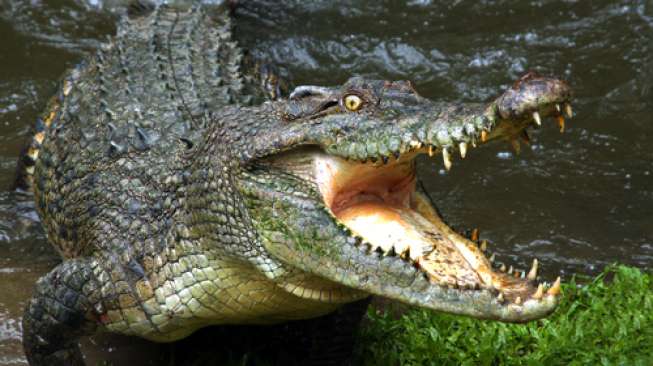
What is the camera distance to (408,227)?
3.40m

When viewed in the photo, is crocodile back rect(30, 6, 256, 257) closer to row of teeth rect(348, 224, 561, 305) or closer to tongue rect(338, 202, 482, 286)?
tongue rect(338, 202, 482, 286)

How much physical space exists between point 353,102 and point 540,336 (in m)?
1.69

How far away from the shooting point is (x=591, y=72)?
711cm

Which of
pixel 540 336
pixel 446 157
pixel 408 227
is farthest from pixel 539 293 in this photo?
pixel 540 336

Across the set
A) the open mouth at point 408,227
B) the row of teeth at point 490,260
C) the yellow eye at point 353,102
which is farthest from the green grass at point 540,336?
the yellow eye at point 353,102

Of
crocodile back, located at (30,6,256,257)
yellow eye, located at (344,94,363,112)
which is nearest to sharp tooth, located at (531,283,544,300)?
yellow eye, located at (344,94,363,112)

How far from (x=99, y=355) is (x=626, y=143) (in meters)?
3.95

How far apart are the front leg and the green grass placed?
133 centimetres

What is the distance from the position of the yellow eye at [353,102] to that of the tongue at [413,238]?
17.2 inches

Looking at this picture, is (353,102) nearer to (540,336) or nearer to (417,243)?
(417,243)

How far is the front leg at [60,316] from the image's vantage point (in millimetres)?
3891

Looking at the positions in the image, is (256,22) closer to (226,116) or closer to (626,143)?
(626,143)

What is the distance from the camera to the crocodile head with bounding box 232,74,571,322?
114 inches

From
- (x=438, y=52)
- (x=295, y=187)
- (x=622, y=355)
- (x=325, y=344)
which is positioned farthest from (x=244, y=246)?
(x=438, y=52)
